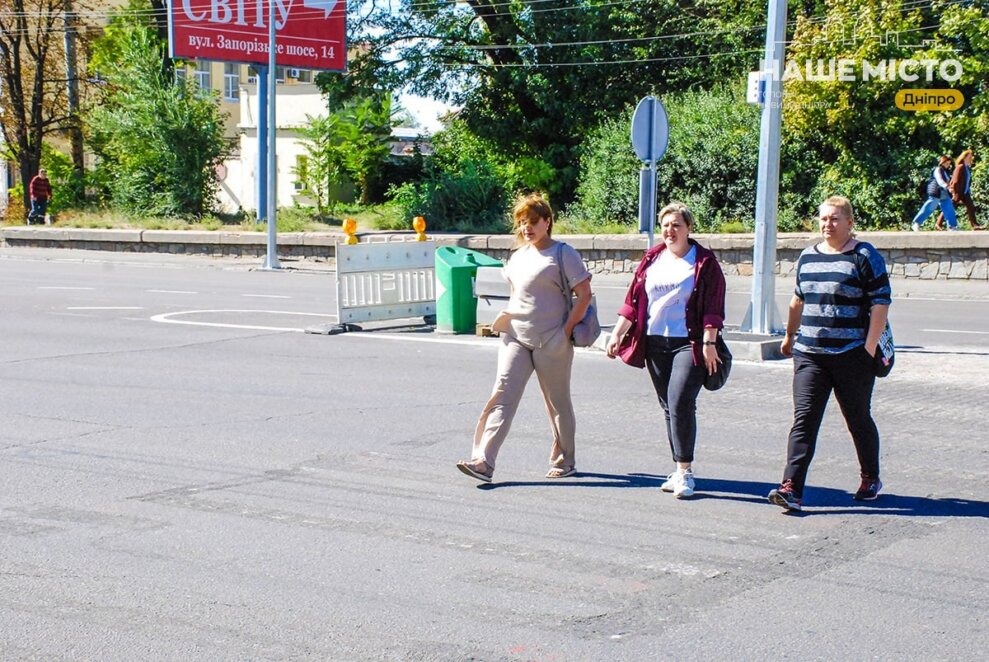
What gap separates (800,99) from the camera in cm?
2464

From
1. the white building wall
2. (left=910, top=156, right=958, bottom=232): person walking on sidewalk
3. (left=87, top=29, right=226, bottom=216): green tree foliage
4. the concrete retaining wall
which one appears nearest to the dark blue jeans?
the concrete retaining wall

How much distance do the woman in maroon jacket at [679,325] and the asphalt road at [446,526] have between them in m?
0.40

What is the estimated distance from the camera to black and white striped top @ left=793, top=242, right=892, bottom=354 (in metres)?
6.45

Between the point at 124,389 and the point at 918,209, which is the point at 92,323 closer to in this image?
the point at 124,389

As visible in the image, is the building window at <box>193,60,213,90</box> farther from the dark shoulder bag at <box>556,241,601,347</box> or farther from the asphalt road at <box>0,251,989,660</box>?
the dark shoulder bag at <box>556,241,601,347</box>

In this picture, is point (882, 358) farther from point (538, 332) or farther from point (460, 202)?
point (460, 202)

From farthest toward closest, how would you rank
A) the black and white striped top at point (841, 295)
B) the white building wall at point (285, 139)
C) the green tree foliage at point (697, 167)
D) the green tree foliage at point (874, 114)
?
the white building wall at point (285, 139)
the green tree foliage at point (697, 167)
the green tree foliage at point (874, 114)
the black and white striped top at point (841, 295)

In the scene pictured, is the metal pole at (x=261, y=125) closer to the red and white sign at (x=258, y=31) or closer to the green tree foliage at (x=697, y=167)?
the red and white sign at (x=258, y=31)

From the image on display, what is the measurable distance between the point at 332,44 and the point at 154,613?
2995 cm

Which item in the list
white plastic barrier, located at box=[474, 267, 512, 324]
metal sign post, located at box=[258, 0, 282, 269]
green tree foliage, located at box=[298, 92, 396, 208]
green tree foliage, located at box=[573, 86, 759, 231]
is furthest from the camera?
green tree foliage, located at box=[298, 92, 396, 208]

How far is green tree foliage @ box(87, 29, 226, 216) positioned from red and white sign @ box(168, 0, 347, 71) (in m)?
2.19

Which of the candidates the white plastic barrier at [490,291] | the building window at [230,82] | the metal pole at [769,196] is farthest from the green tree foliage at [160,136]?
the building window at [230,82]

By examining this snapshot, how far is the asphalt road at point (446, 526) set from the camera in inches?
184

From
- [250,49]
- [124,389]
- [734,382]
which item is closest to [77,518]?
[124,389]
